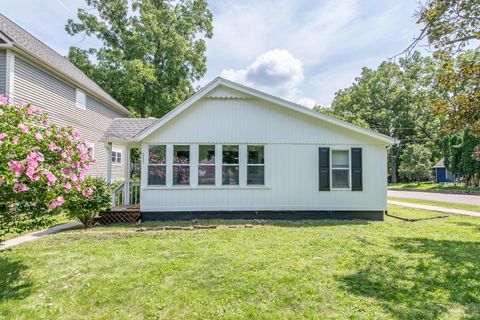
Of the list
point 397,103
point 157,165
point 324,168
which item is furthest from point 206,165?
point 397,103

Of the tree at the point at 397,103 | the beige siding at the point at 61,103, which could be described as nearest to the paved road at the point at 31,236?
the beige siding at the point at 61,103

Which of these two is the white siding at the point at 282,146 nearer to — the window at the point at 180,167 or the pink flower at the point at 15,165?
the window at the point at 180,167

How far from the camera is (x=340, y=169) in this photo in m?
9.74

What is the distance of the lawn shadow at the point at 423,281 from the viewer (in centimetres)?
343

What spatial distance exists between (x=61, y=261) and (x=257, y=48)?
1274 cm

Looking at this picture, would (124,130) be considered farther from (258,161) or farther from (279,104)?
(279,104)

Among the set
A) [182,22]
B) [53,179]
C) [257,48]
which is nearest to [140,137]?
[53,179]

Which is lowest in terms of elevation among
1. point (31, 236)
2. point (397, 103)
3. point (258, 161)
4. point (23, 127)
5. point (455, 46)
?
point (31, 236)

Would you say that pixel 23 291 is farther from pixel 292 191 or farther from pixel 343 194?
pixel 343 194

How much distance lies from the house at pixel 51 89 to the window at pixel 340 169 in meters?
8.36

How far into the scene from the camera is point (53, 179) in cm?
392

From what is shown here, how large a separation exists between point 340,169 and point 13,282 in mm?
Answer: 9225

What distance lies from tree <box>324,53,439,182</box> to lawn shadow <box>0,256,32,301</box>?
123ft

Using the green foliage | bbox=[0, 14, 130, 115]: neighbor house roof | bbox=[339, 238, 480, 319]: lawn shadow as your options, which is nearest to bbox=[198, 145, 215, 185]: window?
the green foliage
